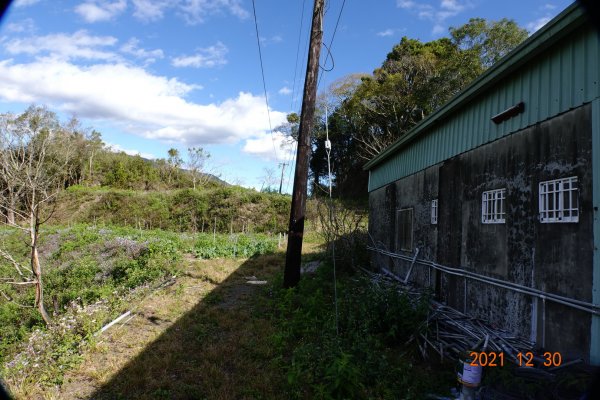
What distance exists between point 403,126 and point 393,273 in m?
19.3

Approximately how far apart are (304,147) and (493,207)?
446 centimetres

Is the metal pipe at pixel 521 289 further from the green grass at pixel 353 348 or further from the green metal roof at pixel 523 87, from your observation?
the green metal roof at pixel 523 87

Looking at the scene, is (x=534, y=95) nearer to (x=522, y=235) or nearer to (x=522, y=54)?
(x=522, y=54)

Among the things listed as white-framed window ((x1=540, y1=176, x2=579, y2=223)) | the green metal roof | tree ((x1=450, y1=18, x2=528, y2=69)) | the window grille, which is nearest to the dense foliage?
tree ((x1=450, y1=18, x2=528, y2=69))

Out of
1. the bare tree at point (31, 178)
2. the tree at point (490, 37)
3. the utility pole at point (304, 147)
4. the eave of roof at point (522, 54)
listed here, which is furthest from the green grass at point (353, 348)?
the tree at point (490, 37)

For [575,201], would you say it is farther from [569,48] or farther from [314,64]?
[314,64]

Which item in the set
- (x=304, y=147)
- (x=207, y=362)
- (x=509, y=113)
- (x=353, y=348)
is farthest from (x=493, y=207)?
(x=207, y=362)

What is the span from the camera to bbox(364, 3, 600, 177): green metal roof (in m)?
3.77

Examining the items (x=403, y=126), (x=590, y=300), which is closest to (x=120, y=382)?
(x=590, y=300)

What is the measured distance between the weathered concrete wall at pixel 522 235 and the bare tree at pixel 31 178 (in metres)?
6.90

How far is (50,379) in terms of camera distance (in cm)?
453

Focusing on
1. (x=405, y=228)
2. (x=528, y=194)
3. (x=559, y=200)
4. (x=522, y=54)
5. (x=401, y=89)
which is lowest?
(x=405, y=228)

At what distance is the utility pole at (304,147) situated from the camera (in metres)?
8.79

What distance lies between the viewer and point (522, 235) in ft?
15.5
